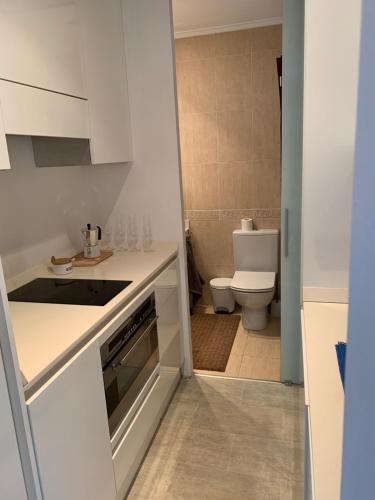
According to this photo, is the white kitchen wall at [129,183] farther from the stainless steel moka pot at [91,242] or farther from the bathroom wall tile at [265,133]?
the bathroom wall tile at [265,133]

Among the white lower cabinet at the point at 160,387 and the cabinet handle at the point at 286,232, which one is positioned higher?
the cabinet handle at the point at 286,232

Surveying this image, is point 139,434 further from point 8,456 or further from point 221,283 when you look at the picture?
point 221,283

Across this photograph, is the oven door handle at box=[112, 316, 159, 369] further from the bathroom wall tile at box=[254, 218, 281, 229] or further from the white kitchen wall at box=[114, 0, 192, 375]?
the bathroom wall tile at box=[254, 218, 281, 229]

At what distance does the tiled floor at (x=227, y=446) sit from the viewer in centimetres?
189

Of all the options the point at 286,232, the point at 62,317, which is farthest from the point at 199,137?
the point at 62,317

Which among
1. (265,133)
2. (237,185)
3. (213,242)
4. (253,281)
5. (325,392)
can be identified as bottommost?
(253,281)

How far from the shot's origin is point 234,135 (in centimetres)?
361

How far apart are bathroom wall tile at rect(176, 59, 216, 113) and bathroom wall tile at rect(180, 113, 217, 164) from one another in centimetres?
6

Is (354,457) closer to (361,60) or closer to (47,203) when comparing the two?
(361,60)

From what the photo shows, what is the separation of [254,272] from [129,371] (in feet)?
6.51

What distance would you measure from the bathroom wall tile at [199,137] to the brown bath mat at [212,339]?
1479mm

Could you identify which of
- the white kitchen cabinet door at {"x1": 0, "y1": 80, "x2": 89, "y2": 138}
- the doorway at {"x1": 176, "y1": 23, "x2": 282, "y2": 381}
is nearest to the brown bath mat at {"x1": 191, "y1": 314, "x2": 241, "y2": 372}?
the doorway at {"x1": 176, "y1": 23, "x2": 282, "y2": 381}

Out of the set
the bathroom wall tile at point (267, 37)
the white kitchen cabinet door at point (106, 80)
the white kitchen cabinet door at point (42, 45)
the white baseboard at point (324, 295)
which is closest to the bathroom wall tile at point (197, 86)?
the bathroom wall tile at point (267, 37)

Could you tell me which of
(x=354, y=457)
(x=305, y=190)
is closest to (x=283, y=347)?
(x=305, y=190)
